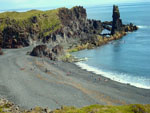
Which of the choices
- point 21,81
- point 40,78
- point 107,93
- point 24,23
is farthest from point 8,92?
point 24,23

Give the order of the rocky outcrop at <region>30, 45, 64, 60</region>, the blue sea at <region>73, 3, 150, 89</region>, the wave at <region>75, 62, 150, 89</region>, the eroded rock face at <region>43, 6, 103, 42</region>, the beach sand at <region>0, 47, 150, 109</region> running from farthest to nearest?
the eroded rock face at <region>43, 6, 103, 42</region> < the rocky outcrop at <region>30, 45, 64, 60</region> < the blue sea at <region>73, 3, 150, 89</region> < the wave at <region>75, 62, 150, 89</region> < the beach sand at <region>0, 47, 150, 109</region>

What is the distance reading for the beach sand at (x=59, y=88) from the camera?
42397mm

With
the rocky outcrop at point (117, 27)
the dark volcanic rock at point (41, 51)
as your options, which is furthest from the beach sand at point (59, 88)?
the rocky outcrop at point (117, 27)

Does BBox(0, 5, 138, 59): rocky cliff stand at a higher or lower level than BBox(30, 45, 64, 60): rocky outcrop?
higher

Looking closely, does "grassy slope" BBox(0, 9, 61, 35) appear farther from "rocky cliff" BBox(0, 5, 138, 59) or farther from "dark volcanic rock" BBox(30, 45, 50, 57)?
"dark volcanic rock" BBox(30, 45, 50, 57)

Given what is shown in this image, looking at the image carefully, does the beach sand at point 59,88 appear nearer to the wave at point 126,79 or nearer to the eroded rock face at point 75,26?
the wave at point 126,79

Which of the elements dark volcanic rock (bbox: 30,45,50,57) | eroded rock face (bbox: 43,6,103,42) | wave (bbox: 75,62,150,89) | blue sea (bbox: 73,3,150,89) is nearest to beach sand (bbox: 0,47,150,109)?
wave (bbox: 75,62,150,89)

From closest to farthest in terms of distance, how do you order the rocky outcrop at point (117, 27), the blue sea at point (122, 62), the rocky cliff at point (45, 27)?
the blue sea at point (122, 62) < the rocky cliff at point (45, 27) < the rocky outcrop at point (117, 27)

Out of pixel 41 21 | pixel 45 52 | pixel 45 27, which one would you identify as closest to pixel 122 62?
pixel 45 52

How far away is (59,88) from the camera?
4947 centimetres

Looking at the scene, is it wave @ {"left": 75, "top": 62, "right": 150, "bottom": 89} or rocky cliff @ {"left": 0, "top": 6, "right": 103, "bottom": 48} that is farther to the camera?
rocky cliff @ {"left": 0, "top": 6, "right": 103, "bottom": 48}

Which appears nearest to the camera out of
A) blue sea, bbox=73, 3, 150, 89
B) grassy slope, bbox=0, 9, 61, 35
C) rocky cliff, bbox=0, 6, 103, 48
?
blue sea, bbox=73, 3, 150, 89

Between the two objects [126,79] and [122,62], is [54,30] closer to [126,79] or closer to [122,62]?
[122,62]

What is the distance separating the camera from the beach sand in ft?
139
